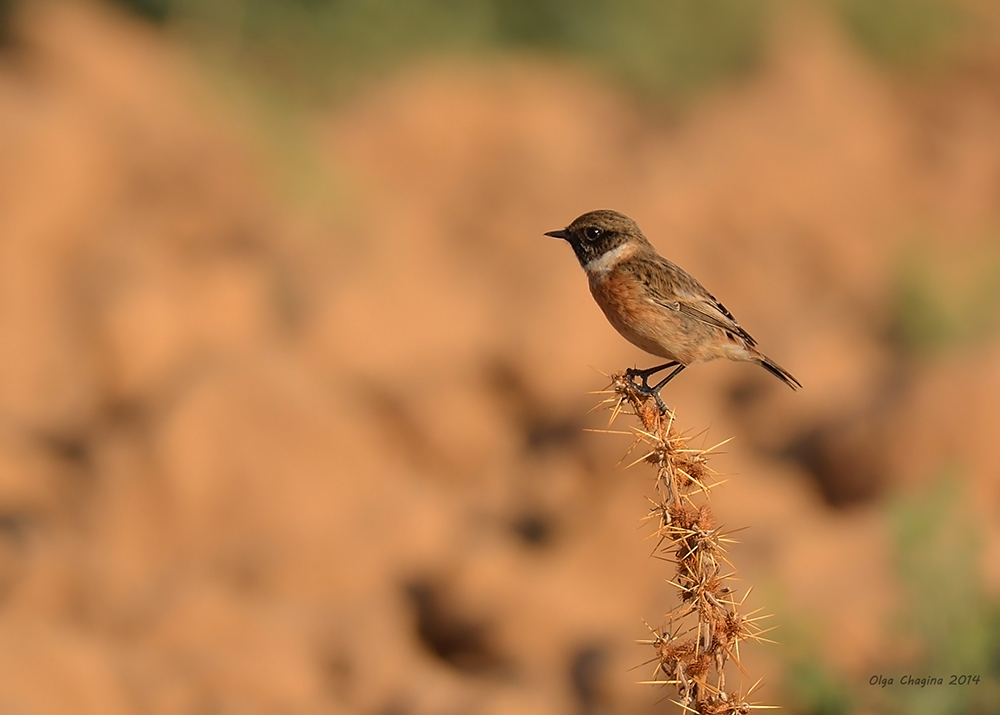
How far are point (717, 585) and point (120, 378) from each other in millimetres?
9659

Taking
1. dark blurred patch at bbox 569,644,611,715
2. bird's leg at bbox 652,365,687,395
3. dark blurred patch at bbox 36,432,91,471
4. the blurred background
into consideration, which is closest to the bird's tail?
bird's leg at bbox 652,365,687,395

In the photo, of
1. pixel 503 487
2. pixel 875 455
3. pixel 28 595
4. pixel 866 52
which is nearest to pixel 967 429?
pixel 875 455

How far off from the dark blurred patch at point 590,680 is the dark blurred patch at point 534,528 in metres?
1.80

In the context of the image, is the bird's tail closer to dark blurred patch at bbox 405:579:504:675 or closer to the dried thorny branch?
the dried thorny branch

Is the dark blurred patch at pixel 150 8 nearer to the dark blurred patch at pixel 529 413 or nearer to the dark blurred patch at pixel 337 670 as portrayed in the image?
the dark blurred patch at pixel 529 413

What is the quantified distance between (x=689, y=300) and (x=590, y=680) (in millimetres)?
3173

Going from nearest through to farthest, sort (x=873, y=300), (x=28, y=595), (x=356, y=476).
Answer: (x=28, y=595) < (x=356, y=476) < (x=873, y=300)

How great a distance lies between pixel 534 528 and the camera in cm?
1095

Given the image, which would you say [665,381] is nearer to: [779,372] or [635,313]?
[635,313]

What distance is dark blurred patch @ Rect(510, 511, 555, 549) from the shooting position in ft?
35.0

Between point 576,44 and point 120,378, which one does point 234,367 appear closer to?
point 120,378

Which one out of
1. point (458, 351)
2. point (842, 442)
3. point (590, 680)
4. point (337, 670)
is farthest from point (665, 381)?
point (458, 351)

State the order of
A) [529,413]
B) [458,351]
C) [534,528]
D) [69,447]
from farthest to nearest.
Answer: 1. [458,351]
2. [529,413]
3. [69,447]
4. [534,528]

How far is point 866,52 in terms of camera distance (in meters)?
23.8
